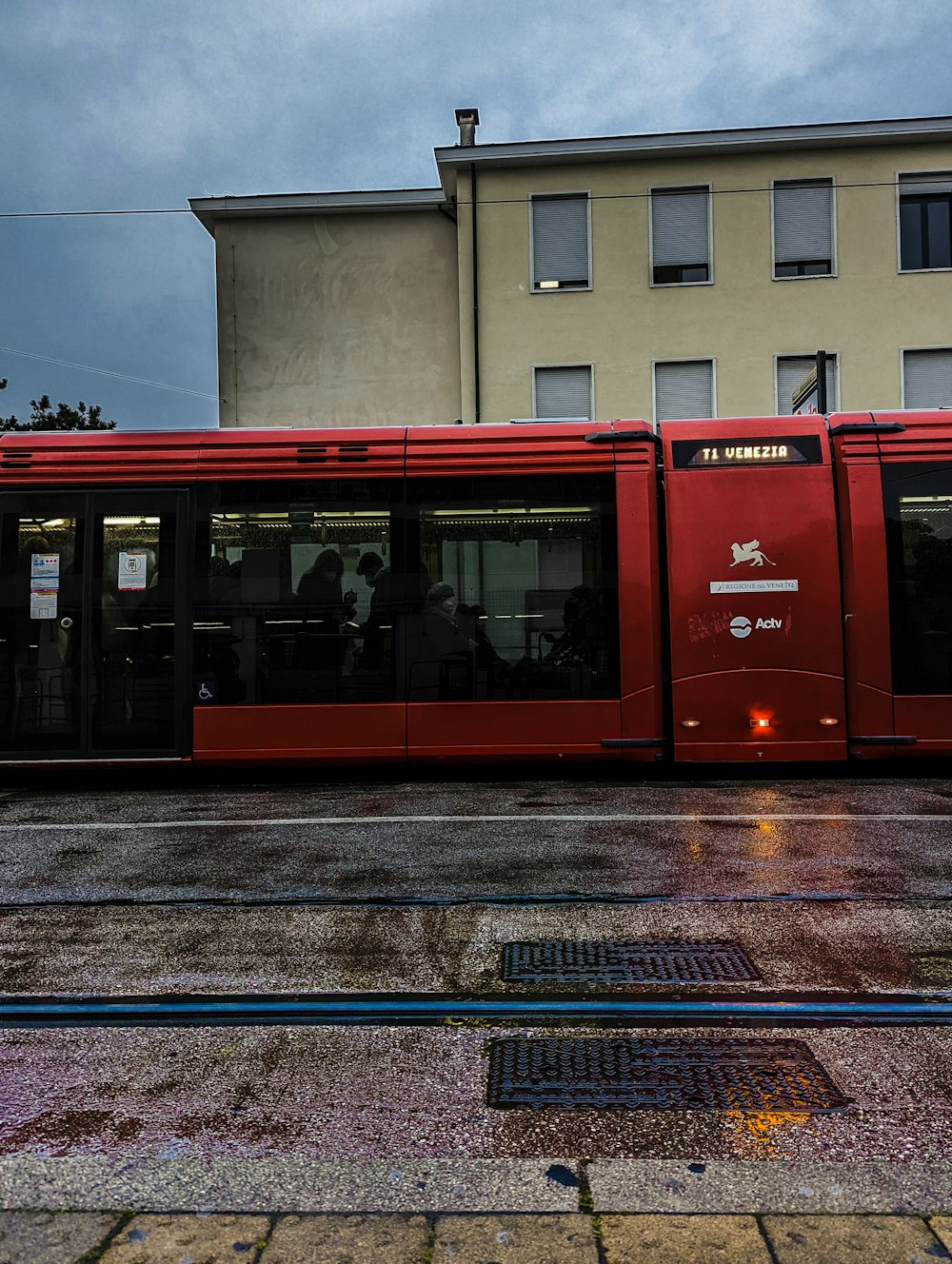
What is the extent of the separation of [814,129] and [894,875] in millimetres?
17731

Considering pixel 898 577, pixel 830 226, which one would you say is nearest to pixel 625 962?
pixel 898 577

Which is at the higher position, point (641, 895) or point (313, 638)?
point (313, 638)

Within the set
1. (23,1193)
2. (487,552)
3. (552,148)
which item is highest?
(552,148)

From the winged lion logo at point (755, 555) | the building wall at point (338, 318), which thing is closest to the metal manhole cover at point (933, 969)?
the winged lion logo at point (755, 555)

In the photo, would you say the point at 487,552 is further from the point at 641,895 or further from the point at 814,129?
the point at 814,129

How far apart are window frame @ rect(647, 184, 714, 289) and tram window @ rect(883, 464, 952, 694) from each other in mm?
11668

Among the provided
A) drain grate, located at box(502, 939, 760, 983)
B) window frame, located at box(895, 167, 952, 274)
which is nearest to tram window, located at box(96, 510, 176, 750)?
drain grate, located at box(502, 939, 760, 983)

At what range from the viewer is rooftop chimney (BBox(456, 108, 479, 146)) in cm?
2355

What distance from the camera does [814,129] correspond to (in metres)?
19.4

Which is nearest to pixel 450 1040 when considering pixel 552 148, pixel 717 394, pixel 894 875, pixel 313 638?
pixel 894 875

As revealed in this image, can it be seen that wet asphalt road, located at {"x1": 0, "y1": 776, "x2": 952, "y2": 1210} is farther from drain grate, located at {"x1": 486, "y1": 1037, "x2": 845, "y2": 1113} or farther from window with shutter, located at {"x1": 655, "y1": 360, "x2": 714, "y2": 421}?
window with shutter, located at {"x1": 655, "y1": 360, "x2": 714, "y2": 421}

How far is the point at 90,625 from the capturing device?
944cm

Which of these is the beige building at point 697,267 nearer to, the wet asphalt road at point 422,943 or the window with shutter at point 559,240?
the window with shutter at point 559,240

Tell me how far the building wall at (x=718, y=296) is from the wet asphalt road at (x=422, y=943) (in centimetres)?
1282
